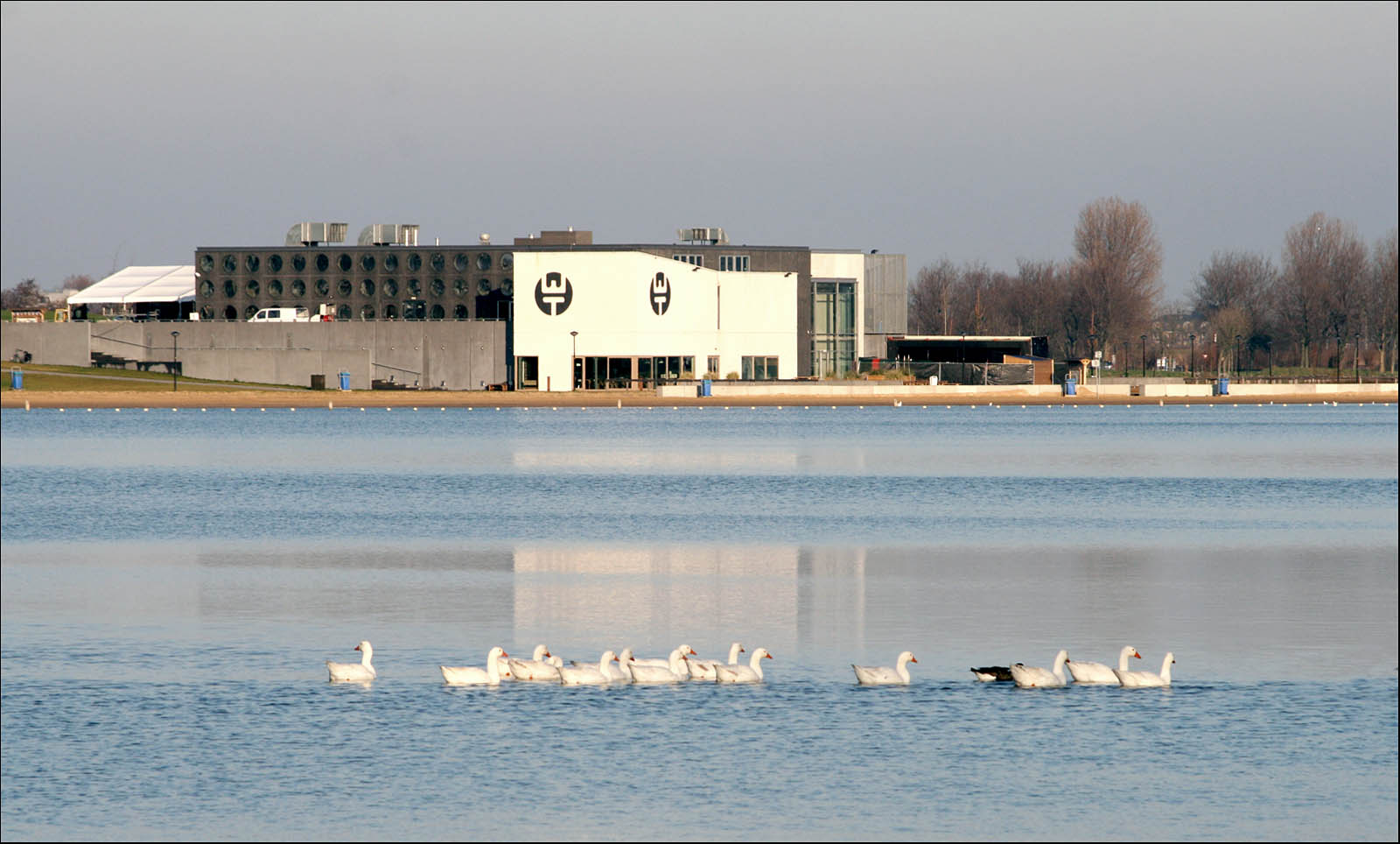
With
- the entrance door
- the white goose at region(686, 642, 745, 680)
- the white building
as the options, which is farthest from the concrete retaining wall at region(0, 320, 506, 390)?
the white goose at region(686, 642, 745, 680)

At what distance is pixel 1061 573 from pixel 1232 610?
25.1 ft

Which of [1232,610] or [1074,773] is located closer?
[1074,773]

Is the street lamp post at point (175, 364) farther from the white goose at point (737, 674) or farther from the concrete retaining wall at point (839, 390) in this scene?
the white goose at point (737, 674)

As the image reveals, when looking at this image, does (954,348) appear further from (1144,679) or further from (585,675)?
(585,675)

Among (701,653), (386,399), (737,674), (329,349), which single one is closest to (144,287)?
(329,349)

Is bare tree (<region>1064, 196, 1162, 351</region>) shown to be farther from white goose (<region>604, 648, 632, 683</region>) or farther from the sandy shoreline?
white goose (<region>604, 648, 632, 683</region>)

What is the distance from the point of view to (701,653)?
2928 cm

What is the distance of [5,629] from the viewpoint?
3145 cm

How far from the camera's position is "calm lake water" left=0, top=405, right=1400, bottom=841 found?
1956 centimetres

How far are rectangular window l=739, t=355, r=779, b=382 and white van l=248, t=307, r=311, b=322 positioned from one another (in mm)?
33576

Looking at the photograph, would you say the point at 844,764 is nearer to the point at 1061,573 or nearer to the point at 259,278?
the point at 1061,573

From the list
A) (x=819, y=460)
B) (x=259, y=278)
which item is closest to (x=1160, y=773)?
(x=819, y=460)

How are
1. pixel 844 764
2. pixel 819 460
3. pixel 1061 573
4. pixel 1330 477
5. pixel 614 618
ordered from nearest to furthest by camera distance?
pixel 844 764, pixel 614 618, pixel 1061 573, pixel 1330 477, pixel 819 460

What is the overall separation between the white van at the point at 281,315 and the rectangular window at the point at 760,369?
33.6m
